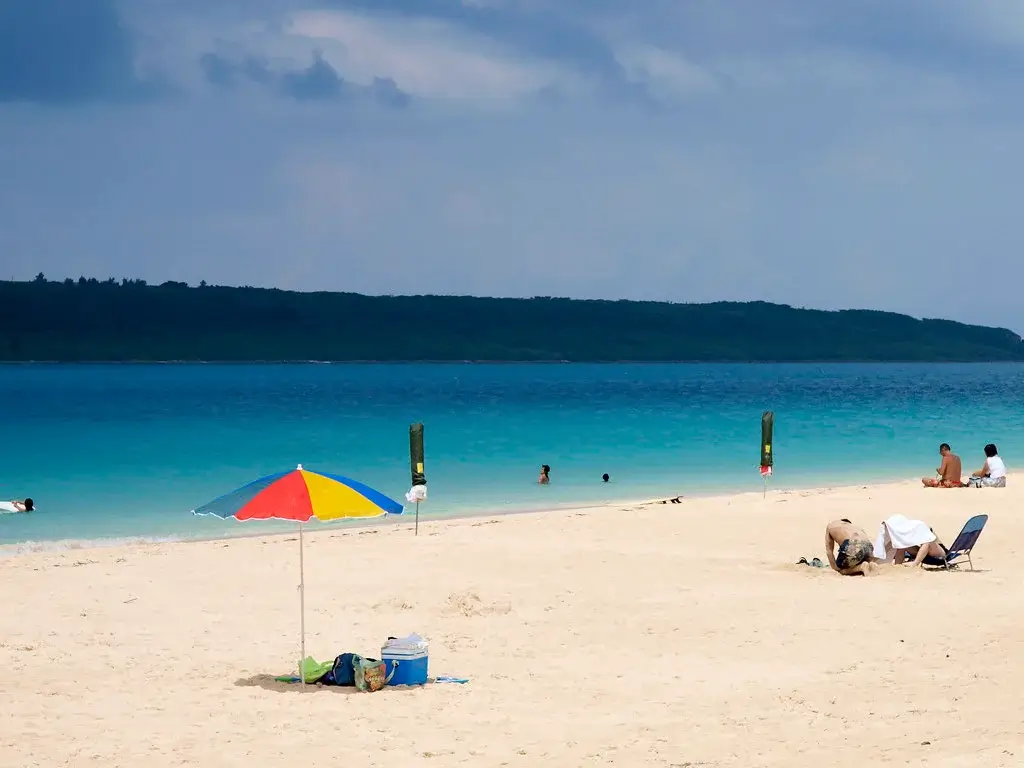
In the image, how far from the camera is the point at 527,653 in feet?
36.6

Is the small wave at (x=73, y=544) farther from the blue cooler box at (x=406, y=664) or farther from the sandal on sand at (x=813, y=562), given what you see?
the blue cooler box at (x=406, y=664)

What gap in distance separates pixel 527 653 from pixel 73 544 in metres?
13.0

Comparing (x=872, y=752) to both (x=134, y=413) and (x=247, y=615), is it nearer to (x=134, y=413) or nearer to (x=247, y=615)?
(x=247, y=615)

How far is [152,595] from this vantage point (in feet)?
46.2

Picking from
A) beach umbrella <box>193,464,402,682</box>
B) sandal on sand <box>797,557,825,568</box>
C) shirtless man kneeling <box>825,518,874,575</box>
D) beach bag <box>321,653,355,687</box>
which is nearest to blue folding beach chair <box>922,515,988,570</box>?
shirtless man kneeling <box>825,518,874,575</box>

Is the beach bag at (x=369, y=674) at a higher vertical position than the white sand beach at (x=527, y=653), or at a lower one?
higher

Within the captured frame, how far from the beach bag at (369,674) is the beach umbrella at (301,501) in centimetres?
42

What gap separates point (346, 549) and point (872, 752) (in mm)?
11002

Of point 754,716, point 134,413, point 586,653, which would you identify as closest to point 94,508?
point 586,653

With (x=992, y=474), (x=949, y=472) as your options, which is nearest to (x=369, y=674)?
(x=949, y=472)

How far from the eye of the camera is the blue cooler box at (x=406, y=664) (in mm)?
9945

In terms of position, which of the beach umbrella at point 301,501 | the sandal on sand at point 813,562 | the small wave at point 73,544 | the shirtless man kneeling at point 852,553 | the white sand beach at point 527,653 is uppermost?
the beach umbrella at point 301,501

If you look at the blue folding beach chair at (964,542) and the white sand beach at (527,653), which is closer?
the white sand beach at (527,653)

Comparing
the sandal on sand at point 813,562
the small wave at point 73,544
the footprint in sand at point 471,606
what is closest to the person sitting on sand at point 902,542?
the sandal on sand at point 813,562
